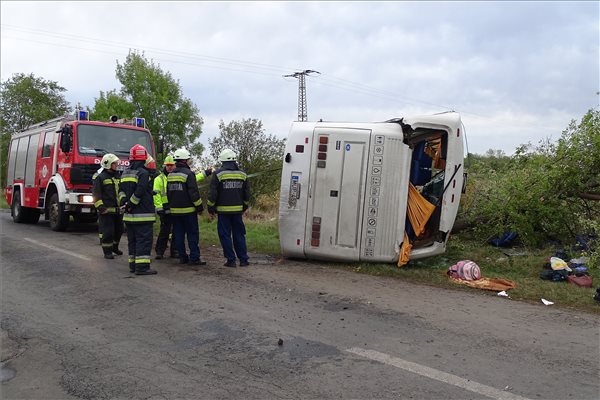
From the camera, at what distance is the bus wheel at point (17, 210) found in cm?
1439

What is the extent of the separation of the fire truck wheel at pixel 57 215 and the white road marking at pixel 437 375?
952 centimetres

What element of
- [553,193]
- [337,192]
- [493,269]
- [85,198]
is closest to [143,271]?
[337,192]

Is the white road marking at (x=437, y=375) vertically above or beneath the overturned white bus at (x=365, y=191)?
beneath

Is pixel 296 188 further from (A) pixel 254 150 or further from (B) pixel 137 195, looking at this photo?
(A) pixel 254 150

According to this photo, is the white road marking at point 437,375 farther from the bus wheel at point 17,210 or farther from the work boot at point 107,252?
the bus wheel at point 17,210

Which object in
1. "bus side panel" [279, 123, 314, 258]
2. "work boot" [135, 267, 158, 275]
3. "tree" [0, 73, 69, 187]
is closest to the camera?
"work boot" [135, 267, 158, 275]

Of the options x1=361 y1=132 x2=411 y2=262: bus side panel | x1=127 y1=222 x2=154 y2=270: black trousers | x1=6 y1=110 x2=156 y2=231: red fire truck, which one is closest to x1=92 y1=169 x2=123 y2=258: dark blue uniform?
Result: x1=127 y1=222 x2=154 y2=270: black trousers

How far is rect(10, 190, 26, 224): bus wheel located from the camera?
14391 millimetres

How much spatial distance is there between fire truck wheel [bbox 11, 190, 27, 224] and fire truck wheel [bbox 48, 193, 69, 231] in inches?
104

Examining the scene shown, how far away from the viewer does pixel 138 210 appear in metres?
7.57

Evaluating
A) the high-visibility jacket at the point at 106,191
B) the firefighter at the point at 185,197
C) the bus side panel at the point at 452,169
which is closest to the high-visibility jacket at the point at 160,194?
the firefighter at the point at 185,197

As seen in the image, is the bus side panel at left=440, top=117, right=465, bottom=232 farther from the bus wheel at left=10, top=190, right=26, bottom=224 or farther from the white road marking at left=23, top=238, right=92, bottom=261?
the bus wheel at left=10, top=190, right=26, bottom=224

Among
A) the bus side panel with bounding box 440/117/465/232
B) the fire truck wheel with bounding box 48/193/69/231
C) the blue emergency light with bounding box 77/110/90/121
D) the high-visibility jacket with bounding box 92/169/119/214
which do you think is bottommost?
the fire truck wheel with bounding box 48/193/69/231

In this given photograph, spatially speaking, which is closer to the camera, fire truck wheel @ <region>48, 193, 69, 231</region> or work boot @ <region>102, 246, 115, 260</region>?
work boot @ <region>102, 246, 115, 260</region>
